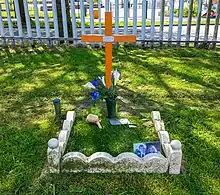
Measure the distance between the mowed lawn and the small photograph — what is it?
6.8 inches

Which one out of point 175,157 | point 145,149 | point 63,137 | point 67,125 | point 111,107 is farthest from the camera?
point 111,107

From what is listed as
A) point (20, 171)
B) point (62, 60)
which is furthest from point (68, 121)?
point (62, 60)

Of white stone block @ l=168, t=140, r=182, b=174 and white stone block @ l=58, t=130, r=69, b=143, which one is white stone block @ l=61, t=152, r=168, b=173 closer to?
white stone block @ l=168, t=140, r=182, b=174

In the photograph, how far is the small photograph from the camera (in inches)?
107

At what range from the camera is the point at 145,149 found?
8.95 feet

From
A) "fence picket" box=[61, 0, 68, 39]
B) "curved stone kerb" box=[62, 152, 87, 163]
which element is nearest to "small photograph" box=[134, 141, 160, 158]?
"curved stone kerb" box=[62, 152, 87, 163]

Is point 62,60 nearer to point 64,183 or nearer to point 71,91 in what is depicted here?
point 71,91

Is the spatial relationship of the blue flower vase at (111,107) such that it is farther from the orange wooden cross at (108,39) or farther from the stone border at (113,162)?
the stone border at (113,162)


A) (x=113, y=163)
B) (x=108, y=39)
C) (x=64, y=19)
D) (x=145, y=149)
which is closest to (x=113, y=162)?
(x=113, y=163)

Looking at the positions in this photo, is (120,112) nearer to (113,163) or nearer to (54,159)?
(113,163)

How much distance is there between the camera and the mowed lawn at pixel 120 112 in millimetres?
2566

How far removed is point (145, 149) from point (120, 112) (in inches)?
40.2

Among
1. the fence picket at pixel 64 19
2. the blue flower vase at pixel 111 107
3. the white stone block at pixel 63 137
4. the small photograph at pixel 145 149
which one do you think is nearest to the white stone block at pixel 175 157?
the small photograph at pixel 145 149

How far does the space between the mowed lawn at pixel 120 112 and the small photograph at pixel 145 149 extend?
17cm
